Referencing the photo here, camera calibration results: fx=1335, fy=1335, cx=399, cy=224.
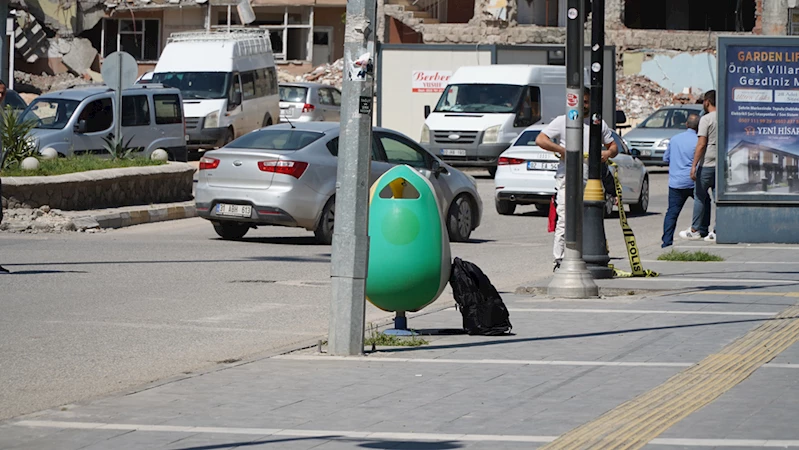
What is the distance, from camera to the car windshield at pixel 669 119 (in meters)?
35.5

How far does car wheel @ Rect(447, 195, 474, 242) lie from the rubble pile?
35.9m

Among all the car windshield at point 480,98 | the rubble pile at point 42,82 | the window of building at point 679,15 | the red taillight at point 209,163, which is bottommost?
the red taillight at point 209,163

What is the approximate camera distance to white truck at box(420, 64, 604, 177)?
3062 cm

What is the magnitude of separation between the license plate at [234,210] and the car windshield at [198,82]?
58.0ft

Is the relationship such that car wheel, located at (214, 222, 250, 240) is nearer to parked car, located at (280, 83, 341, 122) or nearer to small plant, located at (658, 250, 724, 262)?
small plant, located at (658, 250, 724, 262)

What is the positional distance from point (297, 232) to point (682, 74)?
35.3 metres

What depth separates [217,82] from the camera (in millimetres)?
34781

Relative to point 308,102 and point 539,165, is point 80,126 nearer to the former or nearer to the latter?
point 539,165

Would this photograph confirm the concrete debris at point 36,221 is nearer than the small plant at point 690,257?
No

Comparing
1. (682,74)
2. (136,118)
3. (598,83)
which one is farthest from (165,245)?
(682,74)

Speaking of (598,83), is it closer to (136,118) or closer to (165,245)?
(165,245)

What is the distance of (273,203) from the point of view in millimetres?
16656

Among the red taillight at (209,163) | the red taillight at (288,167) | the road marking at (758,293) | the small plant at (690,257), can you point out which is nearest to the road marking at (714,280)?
the road marking at (758,293)

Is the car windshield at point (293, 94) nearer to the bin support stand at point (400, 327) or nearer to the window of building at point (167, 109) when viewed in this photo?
the window of building at point (167, 109)
